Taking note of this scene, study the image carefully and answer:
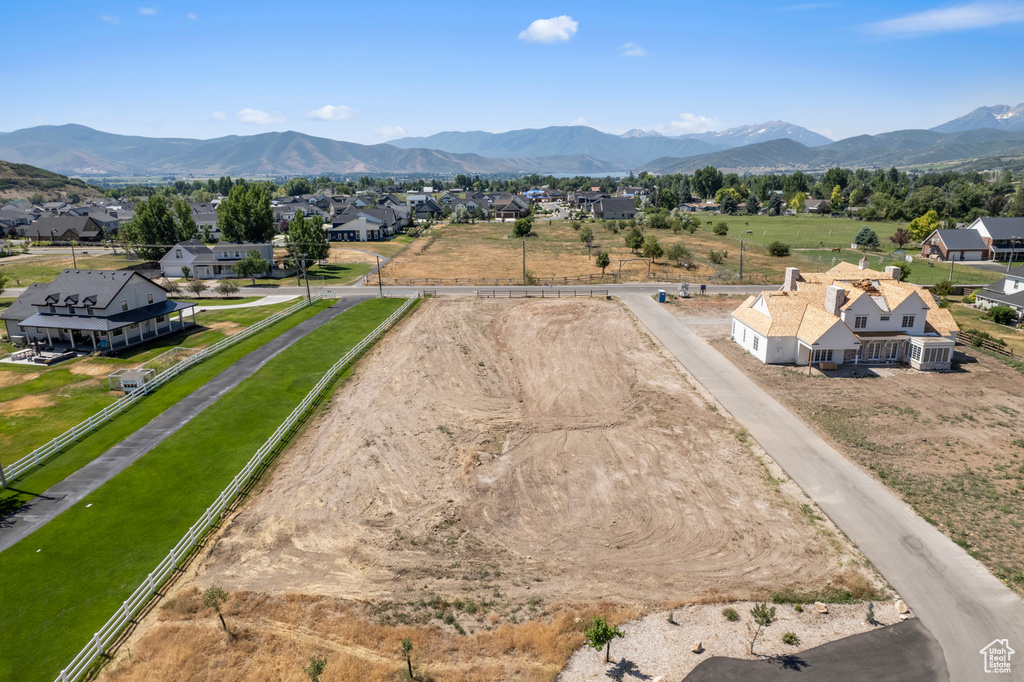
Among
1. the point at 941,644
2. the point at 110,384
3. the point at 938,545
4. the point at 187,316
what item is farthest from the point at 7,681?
the point at 187,316

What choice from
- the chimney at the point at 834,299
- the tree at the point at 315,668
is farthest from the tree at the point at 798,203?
the tree at the point at 315,668

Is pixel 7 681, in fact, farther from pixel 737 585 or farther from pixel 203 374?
pixel 203 374

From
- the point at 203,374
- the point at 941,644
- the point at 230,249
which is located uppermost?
the point at 230,249

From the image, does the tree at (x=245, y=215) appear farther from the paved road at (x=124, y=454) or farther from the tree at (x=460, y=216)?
the tree at (x=460, y=216)

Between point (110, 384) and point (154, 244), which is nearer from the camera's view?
point (110, 384)

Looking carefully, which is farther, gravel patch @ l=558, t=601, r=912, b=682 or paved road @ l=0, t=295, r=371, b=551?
paved road @ l=0, t=295, r=371, b=551

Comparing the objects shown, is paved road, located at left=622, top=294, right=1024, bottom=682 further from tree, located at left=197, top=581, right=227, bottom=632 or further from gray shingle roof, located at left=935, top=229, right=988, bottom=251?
gray shingle roof, located at left=935, top=229, right=988, bottom=251
